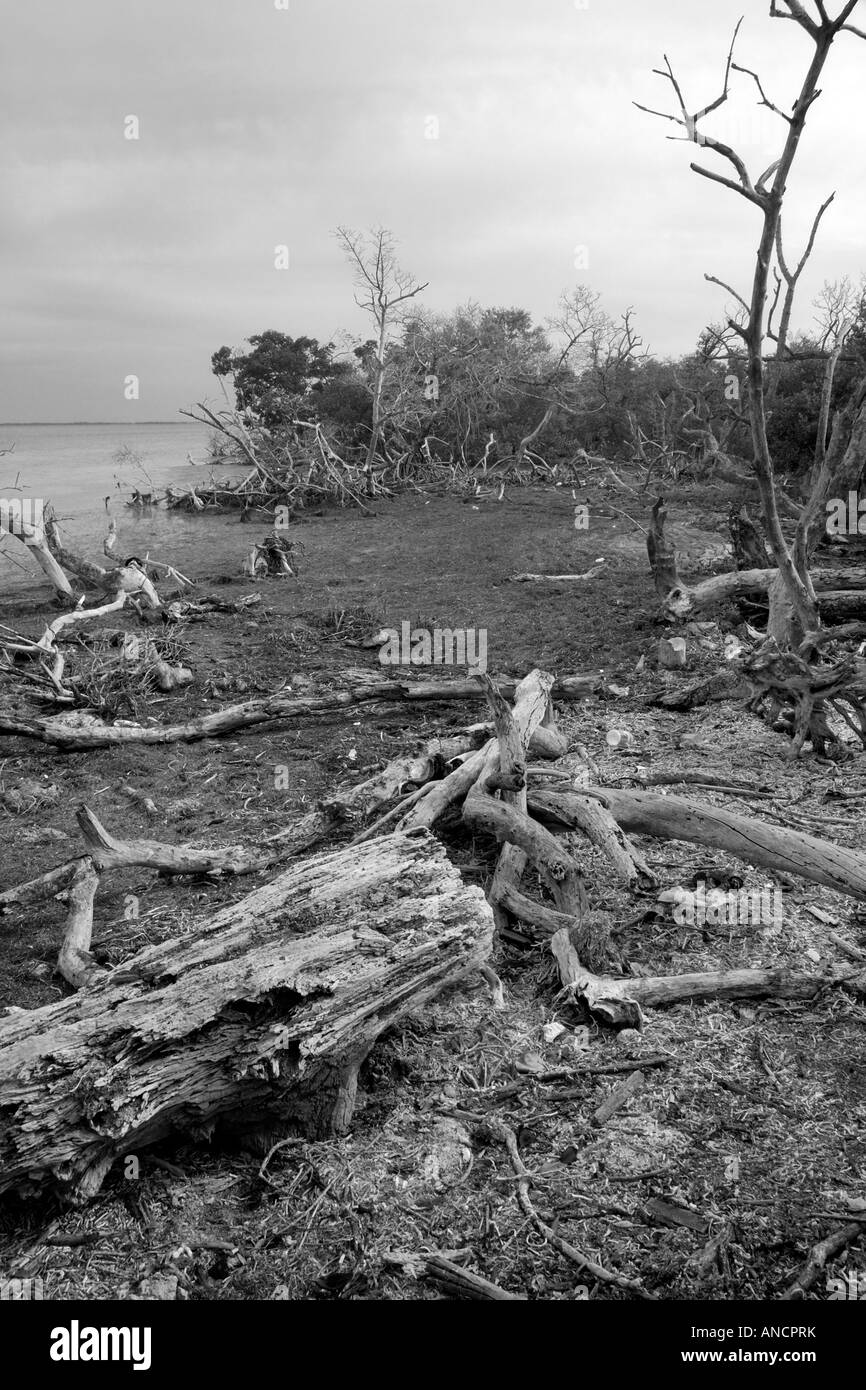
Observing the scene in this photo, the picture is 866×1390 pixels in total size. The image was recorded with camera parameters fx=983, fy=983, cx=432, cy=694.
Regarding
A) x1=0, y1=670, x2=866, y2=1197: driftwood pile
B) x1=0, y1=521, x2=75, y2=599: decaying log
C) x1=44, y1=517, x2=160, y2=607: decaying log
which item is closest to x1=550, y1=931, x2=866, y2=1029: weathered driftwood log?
x1=0, y1=670, x2=866, y2=1197: driftwood pile

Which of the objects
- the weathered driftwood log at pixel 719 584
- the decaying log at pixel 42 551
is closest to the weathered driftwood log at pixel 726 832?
the weathered driftwood log at pixel 719 584

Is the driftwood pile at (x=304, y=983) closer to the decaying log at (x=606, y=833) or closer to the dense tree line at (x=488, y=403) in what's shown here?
the decaying log at (x=606, y=833)

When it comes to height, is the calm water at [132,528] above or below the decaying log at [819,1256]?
above

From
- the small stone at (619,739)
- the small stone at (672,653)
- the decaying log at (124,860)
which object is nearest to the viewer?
the decaying log at (124,860)

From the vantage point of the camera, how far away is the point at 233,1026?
99.3 inches

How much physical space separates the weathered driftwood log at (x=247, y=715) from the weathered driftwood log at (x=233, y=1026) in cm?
359

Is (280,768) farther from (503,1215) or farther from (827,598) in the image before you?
(827,598)

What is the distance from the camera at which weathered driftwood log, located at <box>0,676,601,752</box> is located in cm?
669

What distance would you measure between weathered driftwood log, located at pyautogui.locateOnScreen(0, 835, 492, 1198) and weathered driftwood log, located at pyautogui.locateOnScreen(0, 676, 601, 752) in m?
3.59

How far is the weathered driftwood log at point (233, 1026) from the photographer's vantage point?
7.73ft

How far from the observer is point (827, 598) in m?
8.62

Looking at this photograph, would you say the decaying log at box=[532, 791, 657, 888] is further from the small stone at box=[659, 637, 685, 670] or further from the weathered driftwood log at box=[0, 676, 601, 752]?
the small stone at box=[659, 637, 685, 670]

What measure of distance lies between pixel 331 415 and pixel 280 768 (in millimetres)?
21056

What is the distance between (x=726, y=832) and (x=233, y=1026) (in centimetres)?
225
